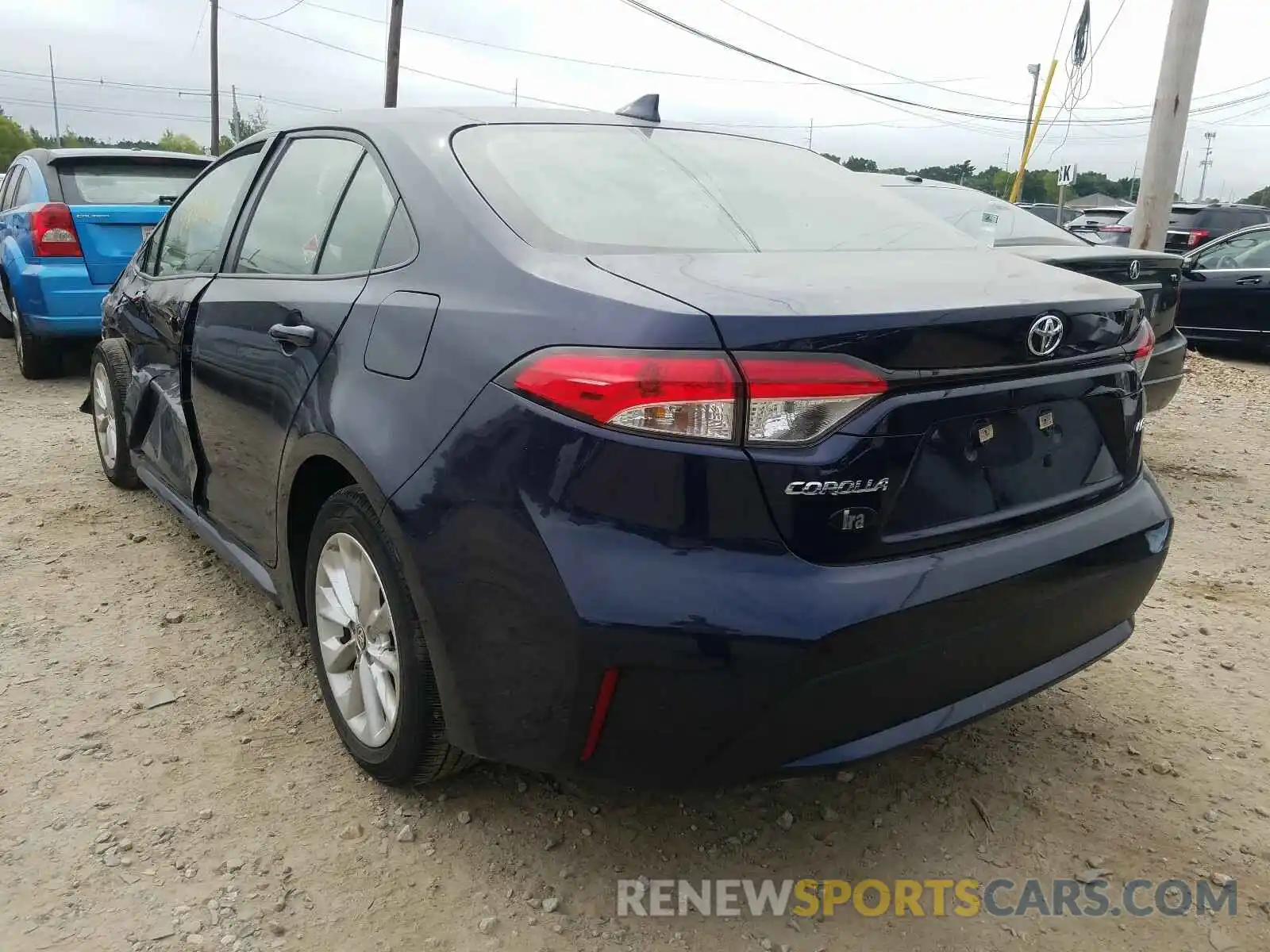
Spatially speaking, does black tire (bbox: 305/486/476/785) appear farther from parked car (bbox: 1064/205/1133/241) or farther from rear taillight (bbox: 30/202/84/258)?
parked car (bbox: 1064/205/1133/241)

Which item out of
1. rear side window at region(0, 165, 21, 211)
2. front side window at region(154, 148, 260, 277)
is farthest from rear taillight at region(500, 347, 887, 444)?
rear side window at region(0, 165, 21, 211)

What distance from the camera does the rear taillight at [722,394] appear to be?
1.63 metres

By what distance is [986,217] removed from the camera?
589cm

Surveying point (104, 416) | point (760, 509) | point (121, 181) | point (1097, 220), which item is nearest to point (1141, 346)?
point (760, 509)

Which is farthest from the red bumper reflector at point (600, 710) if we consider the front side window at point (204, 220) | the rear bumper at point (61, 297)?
the rear bumper at point (61, 297)

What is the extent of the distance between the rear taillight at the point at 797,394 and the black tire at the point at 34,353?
664 centimetres

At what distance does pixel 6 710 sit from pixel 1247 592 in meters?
4.05

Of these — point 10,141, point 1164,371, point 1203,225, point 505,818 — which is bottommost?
point 505,818

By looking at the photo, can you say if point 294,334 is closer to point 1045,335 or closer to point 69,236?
point 1045,335

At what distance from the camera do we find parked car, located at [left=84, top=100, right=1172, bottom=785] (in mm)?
1649

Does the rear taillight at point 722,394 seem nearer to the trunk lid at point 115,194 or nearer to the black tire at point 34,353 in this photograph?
the trunk lid at point 115,194

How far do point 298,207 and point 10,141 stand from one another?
88.8m

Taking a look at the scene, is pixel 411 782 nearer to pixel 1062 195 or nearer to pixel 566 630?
pixel 566 630

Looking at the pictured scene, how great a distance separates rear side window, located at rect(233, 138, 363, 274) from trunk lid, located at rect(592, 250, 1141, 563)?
3.37ft
